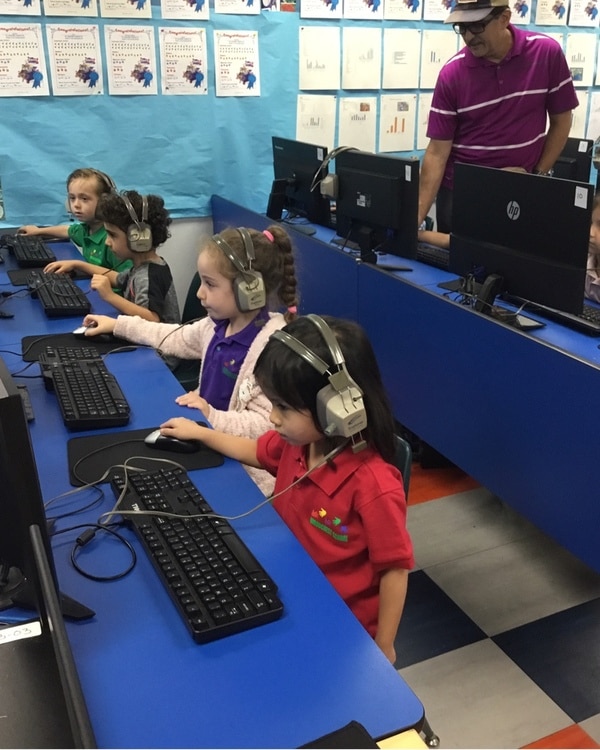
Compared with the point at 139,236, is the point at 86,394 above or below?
below

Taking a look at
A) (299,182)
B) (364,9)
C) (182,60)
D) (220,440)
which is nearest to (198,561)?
(220,440)

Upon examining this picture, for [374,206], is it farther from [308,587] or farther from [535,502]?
[308,587]

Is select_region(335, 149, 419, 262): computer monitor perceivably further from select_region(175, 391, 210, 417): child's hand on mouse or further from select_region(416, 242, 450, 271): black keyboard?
select_region(175, 391, 210, 417): child's hand on mouse

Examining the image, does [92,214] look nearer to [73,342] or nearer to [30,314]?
[30,314]

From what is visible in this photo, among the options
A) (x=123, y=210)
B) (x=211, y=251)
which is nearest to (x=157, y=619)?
(x=211, y=251)

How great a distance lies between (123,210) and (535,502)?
1.50 meters

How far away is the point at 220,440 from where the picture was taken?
4.42 ft

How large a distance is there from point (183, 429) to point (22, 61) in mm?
2424

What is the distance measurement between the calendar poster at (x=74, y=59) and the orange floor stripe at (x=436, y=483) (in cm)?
221

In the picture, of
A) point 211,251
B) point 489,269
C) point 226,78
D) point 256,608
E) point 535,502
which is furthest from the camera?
point 226,78

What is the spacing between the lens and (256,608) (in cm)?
90

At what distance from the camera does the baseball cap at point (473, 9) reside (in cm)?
242

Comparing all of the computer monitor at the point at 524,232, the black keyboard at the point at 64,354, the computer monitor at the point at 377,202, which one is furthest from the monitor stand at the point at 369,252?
the black keyboard at the point at 64,354

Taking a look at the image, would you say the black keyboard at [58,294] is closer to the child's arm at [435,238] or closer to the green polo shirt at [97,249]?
the green polo shirt at [97,249]
